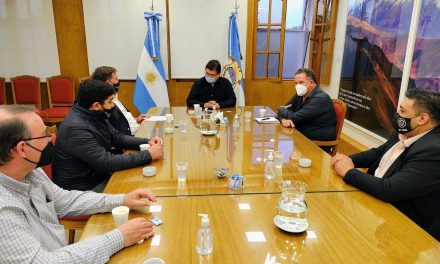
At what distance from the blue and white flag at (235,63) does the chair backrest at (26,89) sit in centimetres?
300

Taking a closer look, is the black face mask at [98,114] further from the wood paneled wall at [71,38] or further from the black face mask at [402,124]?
the wood paneled wall at [71,38]

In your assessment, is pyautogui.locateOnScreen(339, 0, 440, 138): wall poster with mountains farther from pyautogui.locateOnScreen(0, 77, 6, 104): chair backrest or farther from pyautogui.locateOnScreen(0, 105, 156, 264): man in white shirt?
pyautogui.locateOnScreen(0, 77, 6, 104): chair backrest

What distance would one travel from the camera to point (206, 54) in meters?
5.38

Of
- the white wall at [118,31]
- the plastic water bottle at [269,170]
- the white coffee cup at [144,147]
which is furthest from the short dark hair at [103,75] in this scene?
the white wall at [118,31]

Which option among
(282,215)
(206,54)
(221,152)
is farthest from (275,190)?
(206,54)

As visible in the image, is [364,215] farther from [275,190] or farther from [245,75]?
[245,75]

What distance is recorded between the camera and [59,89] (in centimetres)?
507

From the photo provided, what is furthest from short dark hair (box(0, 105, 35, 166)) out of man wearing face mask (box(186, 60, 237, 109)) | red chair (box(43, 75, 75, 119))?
red chair (box(43, 75, 75, 119))

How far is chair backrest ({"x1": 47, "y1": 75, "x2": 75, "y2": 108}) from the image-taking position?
506 cm

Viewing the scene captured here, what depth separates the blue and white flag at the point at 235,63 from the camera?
16.9 ft

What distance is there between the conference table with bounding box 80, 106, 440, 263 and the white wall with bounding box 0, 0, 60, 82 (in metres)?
4.08

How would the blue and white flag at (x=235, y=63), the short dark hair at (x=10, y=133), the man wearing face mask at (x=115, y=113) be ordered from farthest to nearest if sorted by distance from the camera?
the blue and white flag at (x=235, y=63) → the man wearing face mask at (x=115, y=113) → the short dark hair at (x=10, y=133)

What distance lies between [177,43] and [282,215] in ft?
14.6

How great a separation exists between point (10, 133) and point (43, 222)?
369mm
